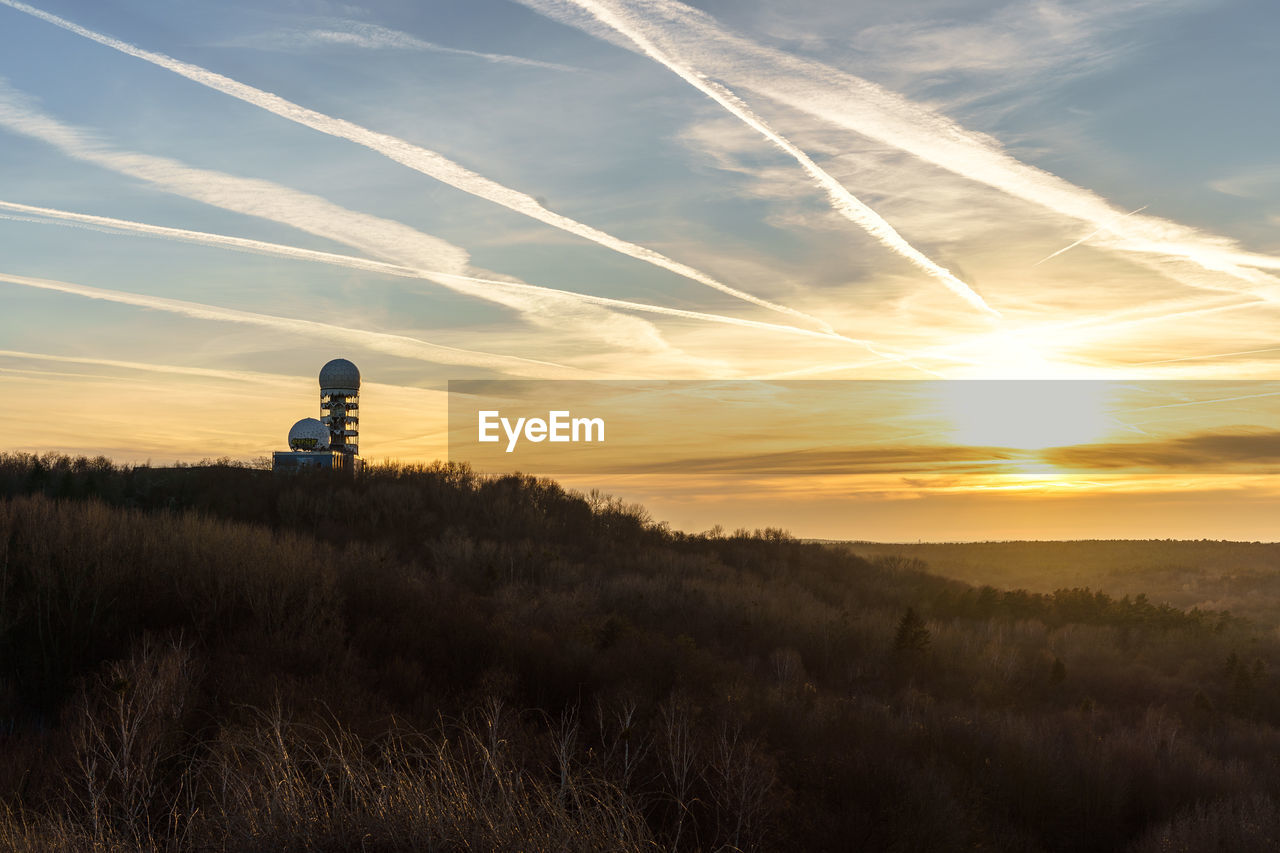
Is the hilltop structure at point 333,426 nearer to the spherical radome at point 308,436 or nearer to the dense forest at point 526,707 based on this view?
the spherical radome at point 308,436

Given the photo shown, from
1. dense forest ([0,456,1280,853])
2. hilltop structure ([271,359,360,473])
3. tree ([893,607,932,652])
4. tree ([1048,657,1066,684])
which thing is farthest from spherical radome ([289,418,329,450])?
tree ([1048,657,1066,684])

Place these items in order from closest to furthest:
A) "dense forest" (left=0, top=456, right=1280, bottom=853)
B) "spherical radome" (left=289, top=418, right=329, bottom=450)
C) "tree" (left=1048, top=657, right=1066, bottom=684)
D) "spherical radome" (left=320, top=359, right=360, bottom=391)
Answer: "dense forest" (left=0, top=456, right=1280, bottom=853) < "tree" (left=1048, top=657, right=1066, bottom=684) < "spherical radome" (left=289, top=418, right=329, bottom=450) < "spherical radome" (left=320, top=359, right=360, bottom=391)

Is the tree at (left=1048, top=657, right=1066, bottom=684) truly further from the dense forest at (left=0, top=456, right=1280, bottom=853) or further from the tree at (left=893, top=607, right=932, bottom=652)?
the tree at (left=893, top=607, right=932, bottom=652)

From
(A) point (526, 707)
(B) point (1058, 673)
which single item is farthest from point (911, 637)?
(A) point (526, 707)

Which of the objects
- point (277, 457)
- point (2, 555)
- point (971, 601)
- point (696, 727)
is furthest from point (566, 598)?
point (277, 457)

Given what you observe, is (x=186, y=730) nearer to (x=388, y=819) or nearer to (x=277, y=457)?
(x=388, y=819)

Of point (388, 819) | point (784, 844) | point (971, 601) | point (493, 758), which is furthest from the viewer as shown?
point (971, 601)
